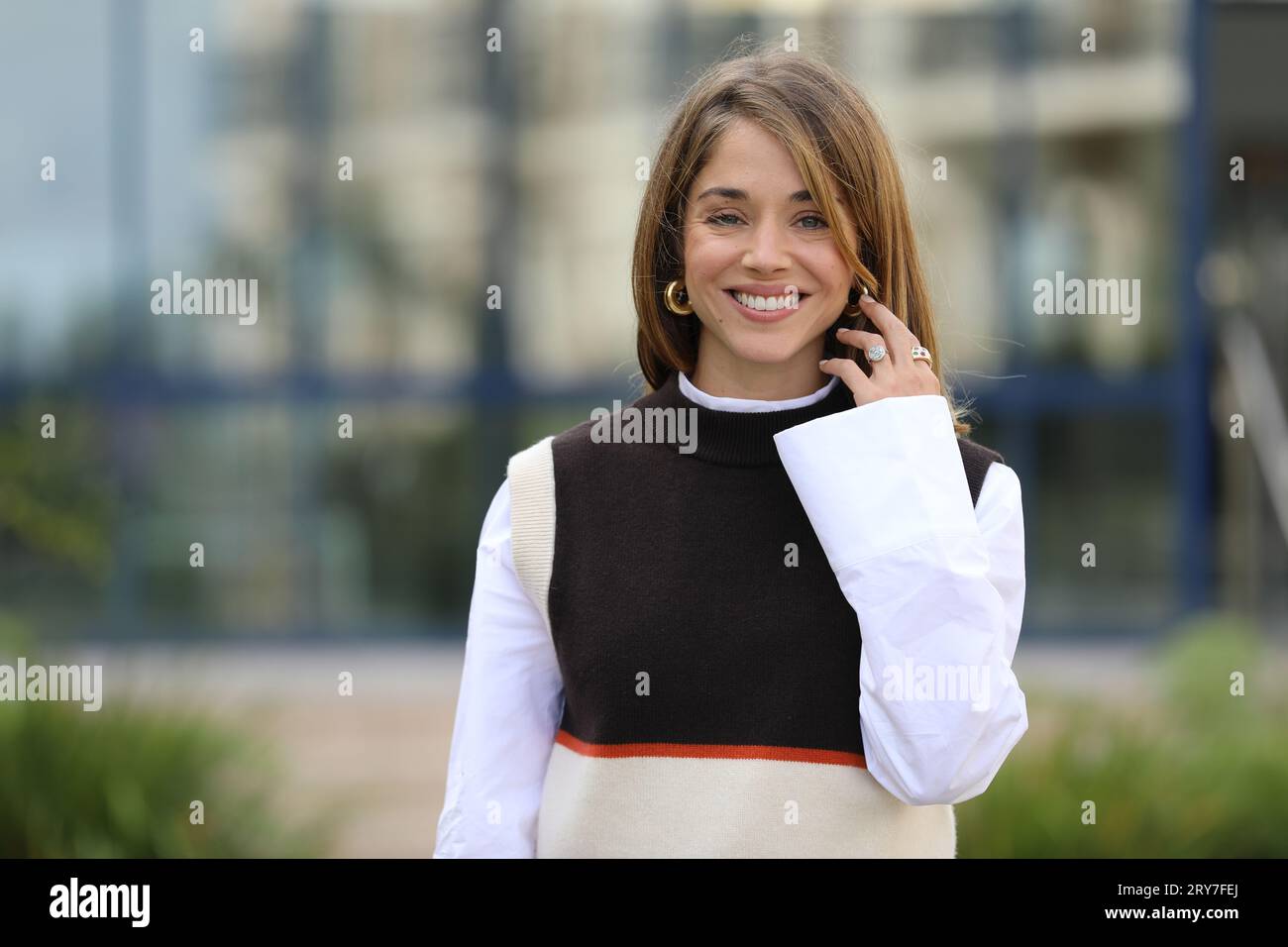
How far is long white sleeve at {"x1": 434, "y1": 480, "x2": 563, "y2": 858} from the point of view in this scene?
1887 mm

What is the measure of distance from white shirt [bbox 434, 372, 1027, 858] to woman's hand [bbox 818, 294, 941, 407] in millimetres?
30

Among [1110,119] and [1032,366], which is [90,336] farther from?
[1110,119]

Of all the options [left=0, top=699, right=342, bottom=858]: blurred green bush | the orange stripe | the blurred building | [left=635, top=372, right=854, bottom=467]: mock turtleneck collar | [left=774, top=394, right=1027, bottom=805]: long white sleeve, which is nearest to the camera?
[left=774, top=394, right=1027, bottom=805]: long white sleeve

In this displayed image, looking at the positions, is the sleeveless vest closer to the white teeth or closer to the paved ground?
the white teeth

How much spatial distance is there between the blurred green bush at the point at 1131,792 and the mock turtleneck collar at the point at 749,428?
8.10ft

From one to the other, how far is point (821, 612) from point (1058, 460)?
7167mm

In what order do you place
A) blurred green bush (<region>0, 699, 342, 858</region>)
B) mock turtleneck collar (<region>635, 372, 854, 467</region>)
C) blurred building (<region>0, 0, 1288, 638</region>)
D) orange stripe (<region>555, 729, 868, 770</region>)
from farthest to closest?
1. blurred building (<region>0, 0, 1288, 638</region>)
2. blurred green bush (<region>0, 699, 342, 858</region>)
3. mock turtleneck collar (<region>635, 372, 854, 467</region>)
4. orange stripe (<region>555, 729, 868, 770</region>)

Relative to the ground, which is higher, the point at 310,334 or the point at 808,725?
the point at 310,334

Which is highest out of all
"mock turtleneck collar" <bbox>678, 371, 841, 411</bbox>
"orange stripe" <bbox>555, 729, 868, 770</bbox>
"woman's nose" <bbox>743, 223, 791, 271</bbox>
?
"woman's nose" <bbox>743, 223, 791, 271</bbox>

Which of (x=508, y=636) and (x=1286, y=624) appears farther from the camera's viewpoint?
(x=1286, y=624)

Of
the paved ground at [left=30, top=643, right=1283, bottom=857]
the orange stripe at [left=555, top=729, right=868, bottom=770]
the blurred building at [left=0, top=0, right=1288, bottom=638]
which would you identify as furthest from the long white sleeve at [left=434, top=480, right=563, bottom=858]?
the blurred building at [left=0, top=0, right=1288, bottom=638]

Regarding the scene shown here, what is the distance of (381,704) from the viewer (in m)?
7.67
